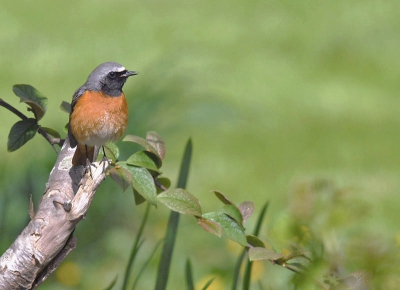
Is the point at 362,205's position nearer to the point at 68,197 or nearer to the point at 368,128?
the point at 68,197

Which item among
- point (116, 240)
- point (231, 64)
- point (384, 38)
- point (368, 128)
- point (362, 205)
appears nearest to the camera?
point (362, 205)

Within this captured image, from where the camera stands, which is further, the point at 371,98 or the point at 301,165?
the point at 371,98

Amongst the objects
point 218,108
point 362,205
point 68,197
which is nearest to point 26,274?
point 68,197

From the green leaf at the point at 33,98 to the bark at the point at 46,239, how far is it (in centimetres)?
22

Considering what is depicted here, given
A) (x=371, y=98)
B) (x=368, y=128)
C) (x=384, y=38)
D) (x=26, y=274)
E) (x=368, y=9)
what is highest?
(x=368, y=9)

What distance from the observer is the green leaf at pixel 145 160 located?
1.58 m

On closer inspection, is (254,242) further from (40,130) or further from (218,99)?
(218,99)

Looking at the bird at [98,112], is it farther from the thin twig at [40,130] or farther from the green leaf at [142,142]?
the green leaf at [142,142]

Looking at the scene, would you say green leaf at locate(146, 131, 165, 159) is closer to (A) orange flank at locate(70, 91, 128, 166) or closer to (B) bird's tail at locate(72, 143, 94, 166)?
Result: (B) bird's tail at locate(72, 143, 94, 166)

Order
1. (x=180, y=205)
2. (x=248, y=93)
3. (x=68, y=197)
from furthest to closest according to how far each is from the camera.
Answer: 1. (x=248, y=93)
2. (x=68, y=197)
3. (x=180, y=205)

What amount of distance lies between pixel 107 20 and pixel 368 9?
2906 mm

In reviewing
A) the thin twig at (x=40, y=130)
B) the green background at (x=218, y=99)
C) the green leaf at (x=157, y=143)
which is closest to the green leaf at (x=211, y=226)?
the green leaf at (x=157, y=143)

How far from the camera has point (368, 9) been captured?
7.26 meters

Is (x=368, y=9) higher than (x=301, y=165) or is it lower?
higher
